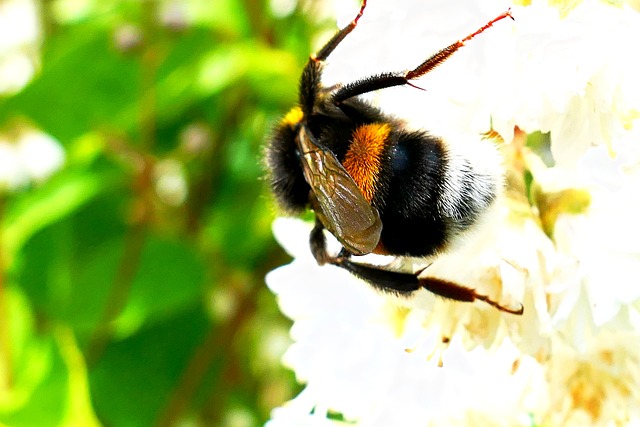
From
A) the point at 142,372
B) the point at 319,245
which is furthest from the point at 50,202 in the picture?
the point at 319,245

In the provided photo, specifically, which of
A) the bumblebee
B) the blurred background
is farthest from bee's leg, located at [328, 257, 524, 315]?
the blurred background

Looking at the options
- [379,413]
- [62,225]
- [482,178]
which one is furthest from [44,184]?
[482,178]

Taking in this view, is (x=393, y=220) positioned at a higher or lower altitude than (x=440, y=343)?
higher

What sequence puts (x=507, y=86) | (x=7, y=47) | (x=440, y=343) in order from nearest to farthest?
(x=507, y=86) → (x=440, y=343) → (x=7, y=47)

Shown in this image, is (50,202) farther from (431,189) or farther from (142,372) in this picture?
(431,189)

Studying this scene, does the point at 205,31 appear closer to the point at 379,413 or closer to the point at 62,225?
the point at 62,225
